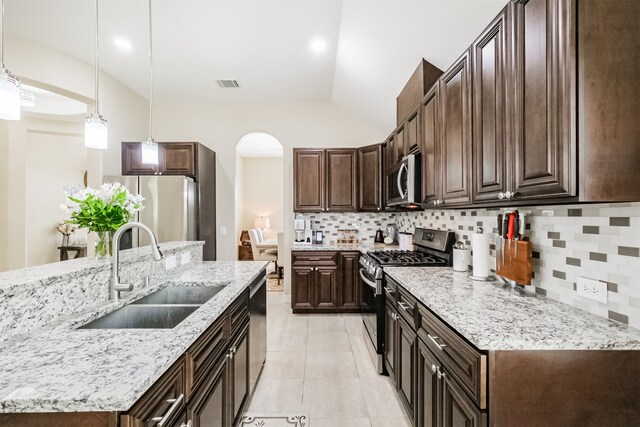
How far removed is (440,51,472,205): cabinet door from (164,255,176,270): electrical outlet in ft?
6.56

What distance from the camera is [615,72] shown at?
95cm

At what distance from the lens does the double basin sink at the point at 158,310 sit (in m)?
1.42

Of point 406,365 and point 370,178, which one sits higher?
point 370,178

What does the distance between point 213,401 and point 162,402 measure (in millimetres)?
512

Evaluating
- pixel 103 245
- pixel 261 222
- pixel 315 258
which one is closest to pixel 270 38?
pixel 103 245

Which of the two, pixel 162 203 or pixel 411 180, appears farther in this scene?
pixel 162 203

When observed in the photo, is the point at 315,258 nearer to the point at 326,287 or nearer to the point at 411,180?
the point at 326,287

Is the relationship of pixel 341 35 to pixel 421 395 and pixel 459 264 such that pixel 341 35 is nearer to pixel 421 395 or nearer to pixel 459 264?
pixel 459 264

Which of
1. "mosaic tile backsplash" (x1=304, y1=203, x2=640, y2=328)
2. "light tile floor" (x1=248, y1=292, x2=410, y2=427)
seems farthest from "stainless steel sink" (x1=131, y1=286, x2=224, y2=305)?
"mosaic tile backsplash" (x1=304, y1=203, x2=640, y2=328)

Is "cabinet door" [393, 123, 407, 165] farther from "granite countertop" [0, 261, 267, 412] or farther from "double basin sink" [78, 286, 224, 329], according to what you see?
"granite countertop" [0, 261, 267, 412]

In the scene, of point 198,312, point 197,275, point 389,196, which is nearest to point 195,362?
point 198,312

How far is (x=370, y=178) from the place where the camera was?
4184 millimetres

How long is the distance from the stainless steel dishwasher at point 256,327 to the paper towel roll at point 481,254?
1540mm

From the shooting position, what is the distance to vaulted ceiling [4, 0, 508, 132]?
7.35 ft
